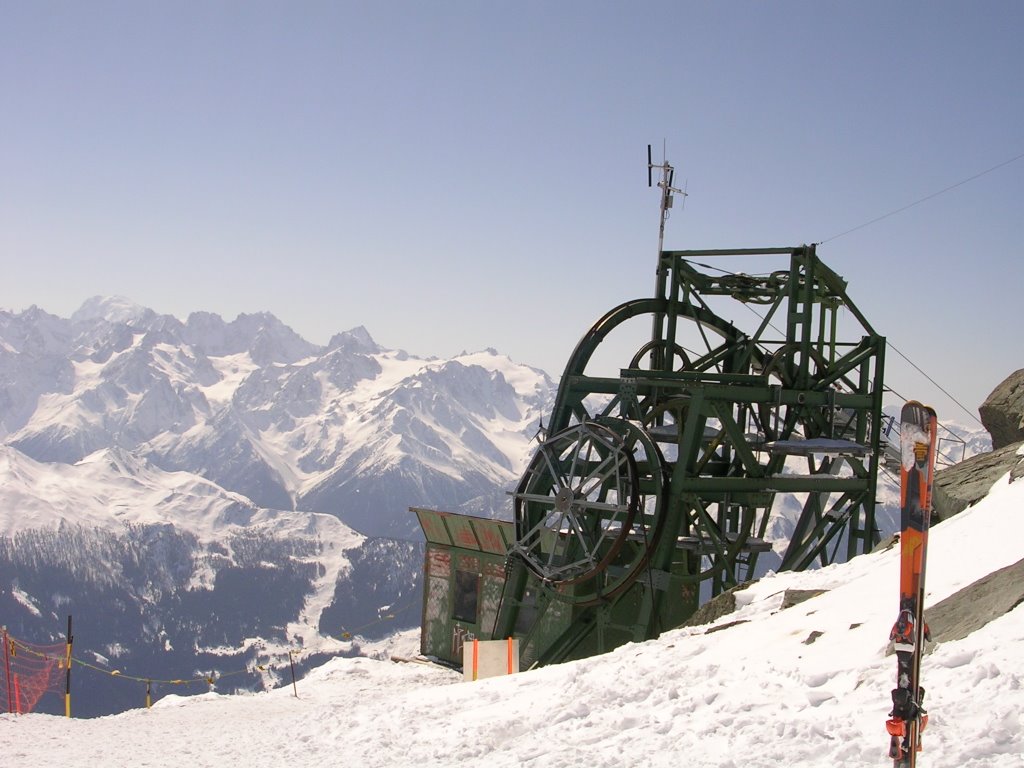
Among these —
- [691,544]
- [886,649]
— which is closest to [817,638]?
[886,649]

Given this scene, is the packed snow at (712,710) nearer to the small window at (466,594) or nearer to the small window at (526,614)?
the small window at (526,614)

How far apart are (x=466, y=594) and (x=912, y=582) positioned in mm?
28166

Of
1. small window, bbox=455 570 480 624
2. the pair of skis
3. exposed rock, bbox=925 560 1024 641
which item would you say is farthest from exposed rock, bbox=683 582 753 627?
small window, bbox=455 570 480 624

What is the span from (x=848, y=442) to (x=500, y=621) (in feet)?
32.4

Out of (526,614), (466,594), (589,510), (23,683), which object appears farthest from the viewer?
(23,683)

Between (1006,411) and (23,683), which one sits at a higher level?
(1006,411)

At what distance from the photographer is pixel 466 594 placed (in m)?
36.6

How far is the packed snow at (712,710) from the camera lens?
10423 millimetres

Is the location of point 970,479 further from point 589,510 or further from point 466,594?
point 466,594

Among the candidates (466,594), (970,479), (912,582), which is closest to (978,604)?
(912,582)

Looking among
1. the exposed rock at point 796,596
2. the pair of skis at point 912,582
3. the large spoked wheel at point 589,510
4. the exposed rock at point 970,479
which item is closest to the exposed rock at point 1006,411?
the exposed rock at point 970,479

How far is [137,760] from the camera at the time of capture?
16.5 meters

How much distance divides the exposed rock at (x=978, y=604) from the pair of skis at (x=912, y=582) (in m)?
2.57

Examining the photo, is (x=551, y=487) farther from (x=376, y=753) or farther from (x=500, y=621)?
(x=376, y=753)
